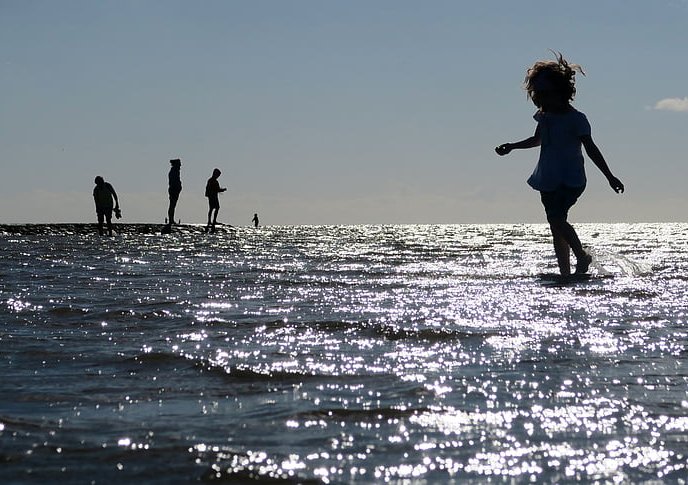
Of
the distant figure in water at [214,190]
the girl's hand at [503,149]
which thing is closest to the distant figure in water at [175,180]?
the distant figure in water at [214,190]

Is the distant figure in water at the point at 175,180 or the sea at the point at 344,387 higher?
the distant figure in water at the point at 175,180

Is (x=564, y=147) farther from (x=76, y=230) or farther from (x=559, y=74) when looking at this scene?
(x=76, y=230)

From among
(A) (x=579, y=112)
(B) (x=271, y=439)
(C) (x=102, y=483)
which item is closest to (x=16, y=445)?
(C) (x=102, y=483)

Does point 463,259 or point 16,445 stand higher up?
point 463,259

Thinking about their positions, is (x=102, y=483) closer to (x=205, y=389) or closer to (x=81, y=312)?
(x=205, y=389)

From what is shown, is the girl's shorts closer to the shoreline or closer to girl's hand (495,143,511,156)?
girl's hand (495,143,511,156)

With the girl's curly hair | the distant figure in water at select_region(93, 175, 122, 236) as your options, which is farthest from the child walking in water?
the distant figure in water at select_region(93, 175, 122, 236)

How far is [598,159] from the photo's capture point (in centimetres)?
776

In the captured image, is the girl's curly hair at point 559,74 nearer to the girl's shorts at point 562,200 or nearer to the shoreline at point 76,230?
the girl's shorts at point 562,200

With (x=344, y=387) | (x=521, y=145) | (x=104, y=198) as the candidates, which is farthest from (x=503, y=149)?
(x=104, y=198)

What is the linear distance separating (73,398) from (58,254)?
319 inches

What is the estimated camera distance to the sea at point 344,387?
1.84m

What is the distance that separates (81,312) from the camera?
14.6ft

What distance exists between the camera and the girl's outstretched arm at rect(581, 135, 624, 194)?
304 inches
